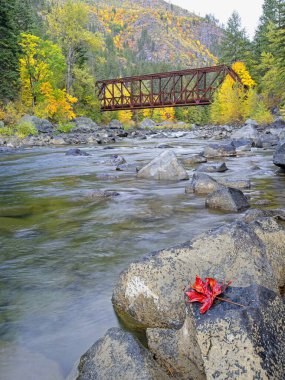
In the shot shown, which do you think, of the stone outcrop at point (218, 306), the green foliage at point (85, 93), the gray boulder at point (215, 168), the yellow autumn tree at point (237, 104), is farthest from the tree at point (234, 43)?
the stone outcrop at point (218, 306)

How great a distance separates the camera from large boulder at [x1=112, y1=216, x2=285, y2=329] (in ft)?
9.56

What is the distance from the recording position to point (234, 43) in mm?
59906

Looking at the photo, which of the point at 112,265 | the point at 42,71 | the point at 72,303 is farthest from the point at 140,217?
the point at 42,71

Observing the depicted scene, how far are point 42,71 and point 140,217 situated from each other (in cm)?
3428

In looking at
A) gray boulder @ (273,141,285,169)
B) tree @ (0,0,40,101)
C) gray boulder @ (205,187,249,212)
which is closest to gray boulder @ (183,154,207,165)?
gray boulder @ (273,141,285,169)

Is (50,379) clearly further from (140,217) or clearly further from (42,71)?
(42,71)

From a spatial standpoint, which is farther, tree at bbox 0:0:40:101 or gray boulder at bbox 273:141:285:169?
tree at bbox 0:0:40:101

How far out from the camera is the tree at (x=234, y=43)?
193ft

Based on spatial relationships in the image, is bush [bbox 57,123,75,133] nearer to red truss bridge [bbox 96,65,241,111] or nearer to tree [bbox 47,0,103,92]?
red truss bridge [bbox 96,65,241,111]

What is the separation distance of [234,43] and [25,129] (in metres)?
44.5

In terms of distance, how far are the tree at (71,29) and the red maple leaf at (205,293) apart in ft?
148

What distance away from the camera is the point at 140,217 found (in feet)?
21.0

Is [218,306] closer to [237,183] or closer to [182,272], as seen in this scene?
[182,272]

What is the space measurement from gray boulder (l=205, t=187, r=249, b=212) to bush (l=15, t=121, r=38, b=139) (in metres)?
21.4
